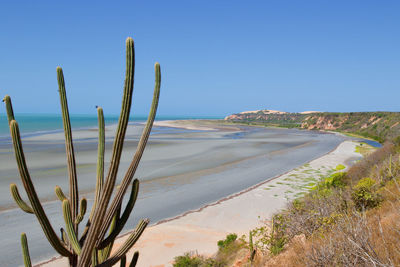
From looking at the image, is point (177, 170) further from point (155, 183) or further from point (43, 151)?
point (43, 151)

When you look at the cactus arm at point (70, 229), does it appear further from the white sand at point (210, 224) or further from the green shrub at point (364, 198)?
the green shrub at point (364, 198)

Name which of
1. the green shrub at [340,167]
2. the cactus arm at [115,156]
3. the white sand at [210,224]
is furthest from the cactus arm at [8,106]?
the green shrub at [340,167]

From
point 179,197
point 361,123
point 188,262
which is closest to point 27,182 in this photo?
point 188,262

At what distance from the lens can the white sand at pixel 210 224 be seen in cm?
975

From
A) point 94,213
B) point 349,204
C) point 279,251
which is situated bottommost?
point 279,251

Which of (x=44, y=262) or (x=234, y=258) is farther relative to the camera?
(x=44, y=262)

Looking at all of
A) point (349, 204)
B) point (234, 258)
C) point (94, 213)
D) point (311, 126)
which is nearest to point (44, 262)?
point (234, 258)

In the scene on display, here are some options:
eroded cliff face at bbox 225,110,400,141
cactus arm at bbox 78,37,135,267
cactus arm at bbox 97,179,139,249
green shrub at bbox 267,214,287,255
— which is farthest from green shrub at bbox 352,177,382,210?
eroded cliff face at bbox 225,110,400,141

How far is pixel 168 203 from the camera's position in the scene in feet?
51.2

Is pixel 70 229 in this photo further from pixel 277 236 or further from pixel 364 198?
pixel 364 198

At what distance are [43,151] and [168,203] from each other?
24.9m

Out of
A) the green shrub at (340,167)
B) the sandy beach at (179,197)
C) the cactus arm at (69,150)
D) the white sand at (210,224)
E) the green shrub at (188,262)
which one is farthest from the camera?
the green shrub at (340,167)

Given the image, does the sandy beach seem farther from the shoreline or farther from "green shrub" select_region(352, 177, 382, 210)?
"green shrub" select_region(352, 177, 382, 210)

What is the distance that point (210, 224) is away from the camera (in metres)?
12.4
